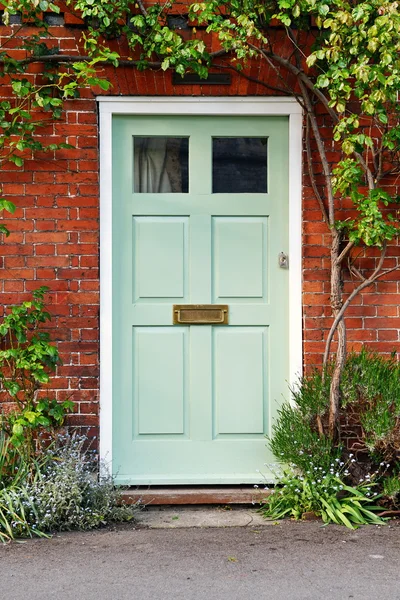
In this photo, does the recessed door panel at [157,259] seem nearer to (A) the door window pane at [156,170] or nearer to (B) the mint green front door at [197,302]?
(B) the mint green front door at [197,302]

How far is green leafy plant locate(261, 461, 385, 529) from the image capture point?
4707 millimetres

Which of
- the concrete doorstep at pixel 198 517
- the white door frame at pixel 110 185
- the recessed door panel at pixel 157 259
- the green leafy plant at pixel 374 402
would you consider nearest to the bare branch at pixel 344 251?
the white door frame at pixel 110 185

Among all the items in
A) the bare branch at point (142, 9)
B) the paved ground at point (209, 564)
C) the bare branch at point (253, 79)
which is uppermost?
the bare branch at point (142, 9)

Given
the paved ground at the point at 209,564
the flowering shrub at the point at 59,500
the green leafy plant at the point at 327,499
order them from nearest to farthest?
the paved ground at the point at 209,564 → the flowering shrub at the point at 59,500 → the green leafy plant at the point at 327,499

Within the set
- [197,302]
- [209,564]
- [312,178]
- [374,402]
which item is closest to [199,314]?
[197,302]

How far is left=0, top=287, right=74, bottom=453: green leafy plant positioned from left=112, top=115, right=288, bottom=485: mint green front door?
49cm

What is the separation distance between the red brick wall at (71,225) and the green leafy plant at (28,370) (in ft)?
0.45

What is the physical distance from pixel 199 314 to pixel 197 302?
84 mm

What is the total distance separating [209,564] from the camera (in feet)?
13.5

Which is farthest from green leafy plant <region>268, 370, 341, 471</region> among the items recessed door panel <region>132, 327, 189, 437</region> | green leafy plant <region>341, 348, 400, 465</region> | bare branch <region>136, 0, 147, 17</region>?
bare branch <region>136, 0, 147, 17</region>

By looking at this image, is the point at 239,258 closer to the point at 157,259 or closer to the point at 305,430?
the point at 157,259

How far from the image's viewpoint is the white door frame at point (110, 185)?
17.1ft

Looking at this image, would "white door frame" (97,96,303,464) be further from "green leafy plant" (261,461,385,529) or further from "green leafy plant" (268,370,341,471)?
"green leafy plant" (261,461,385,529)

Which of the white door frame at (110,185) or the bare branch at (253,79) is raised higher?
the bare branch at (253,79)
